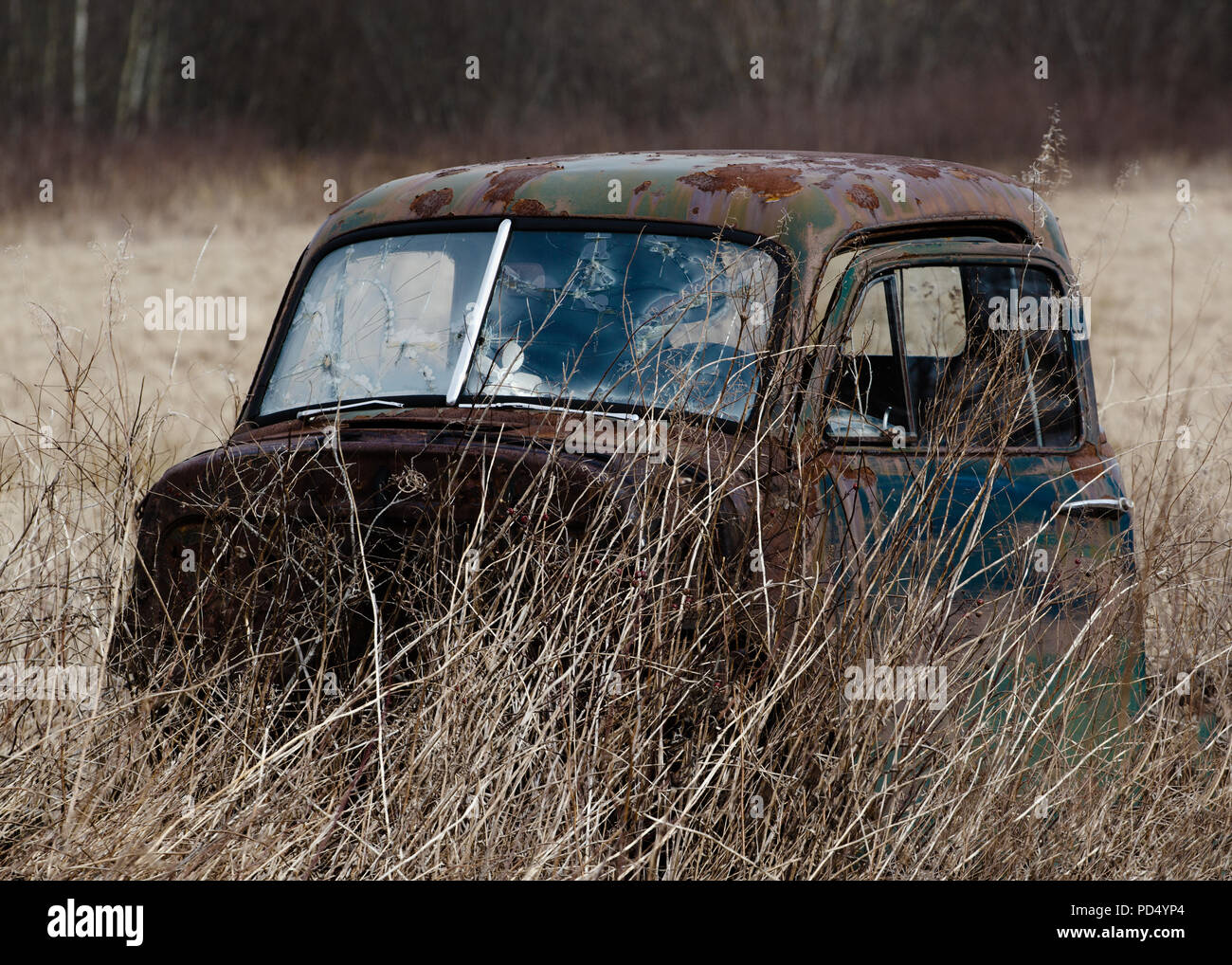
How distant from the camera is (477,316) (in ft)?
11.6

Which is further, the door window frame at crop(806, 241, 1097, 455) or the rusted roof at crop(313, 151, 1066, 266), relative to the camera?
the rusted roof at crop(313, 151, 1066, 266)

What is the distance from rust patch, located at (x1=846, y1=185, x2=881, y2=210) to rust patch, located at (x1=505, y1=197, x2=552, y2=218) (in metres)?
0.78

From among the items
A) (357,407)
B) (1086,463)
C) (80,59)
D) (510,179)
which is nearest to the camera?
(357,407)

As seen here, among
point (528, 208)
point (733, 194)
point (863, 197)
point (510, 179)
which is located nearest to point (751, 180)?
point (733, 194)

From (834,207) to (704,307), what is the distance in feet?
1.30

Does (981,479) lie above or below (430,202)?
below

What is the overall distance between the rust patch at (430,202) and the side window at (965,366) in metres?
1.20

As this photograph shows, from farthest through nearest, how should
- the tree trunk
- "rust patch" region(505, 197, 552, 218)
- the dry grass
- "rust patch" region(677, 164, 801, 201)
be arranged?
the tree trunk < "rust patch" region(505, 197, 552, 218) < "rust patch" region(677, 164, 801, 201) < the dry grass

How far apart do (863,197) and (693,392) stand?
68cm

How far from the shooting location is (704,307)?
338cm

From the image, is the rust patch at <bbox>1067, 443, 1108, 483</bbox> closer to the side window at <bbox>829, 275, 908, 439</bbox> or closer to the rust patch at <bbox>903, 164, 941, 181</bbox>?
the side window at <bbox>829, 275, 908, 439</bbox>

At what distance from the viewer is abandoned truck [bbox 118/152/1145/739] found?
10.1 feet

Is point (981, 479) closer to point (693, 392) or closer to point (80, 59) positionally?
point (693, 392)

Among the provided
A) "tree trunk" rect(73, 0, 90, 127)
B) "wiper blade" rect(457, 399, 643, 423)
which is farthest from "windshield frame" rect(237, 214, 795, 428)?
"tree trunk" rect(73, 0, 90, 127)
